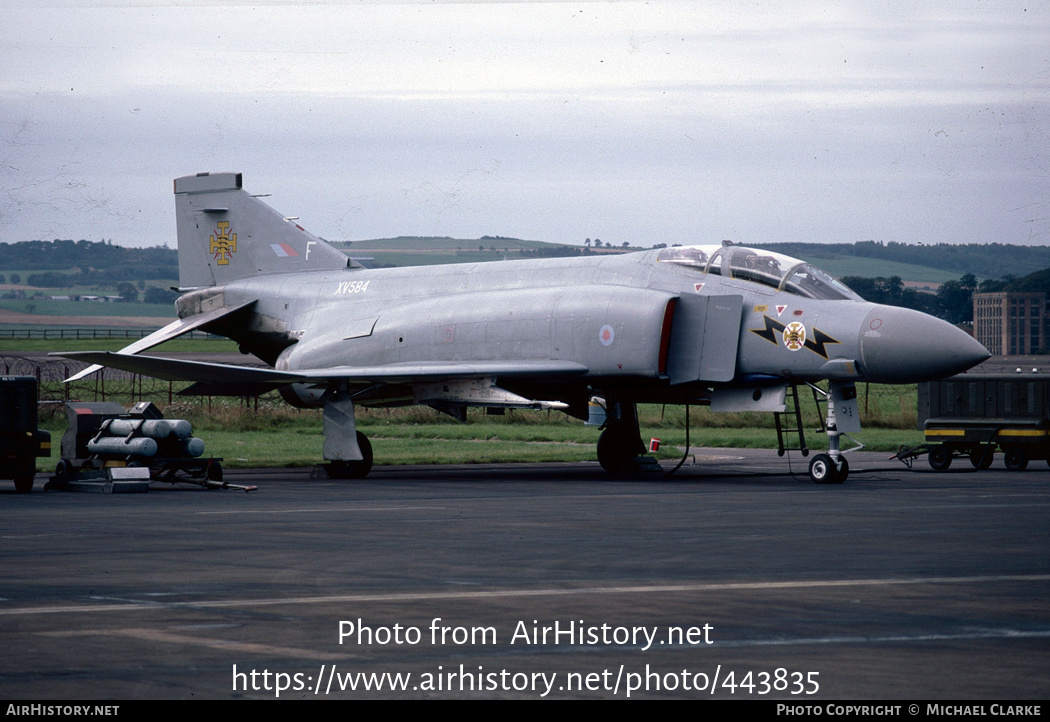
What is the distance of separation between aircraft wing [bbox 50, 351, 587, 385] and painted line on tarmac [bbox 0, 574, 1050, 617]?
11.4 m

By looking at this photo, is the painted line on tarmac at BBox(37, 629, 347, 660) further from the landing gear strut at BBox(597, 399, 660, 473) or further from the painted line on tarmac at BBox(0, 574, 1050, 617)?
the landing gear strut at BBox(597, 399, 660, 473)

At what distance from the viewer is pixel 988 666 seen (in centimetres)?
606

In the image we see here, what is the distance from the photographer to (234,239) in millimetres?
26188

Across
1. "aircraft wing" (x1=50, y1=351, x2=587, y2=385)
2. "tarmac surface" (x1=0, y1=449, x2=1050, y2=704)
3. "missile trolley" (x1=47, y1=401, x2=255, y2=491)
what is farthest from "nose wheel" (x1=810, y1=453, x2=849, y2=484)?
"missile trolley" (x1=47, y1=401, x2=255, y2=491)

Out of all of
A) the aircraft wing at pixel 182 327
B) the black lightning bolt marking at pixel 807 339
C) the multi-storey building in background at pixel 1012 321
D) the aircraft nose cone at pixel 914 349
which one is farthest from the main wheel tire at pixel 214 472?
the multi-storey building in background at pixel 1012 321

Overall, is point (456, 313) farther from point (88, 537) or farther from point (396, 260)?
point (396, 260)

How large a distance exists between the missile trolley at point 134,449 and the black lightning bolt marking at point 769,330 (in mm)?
7576

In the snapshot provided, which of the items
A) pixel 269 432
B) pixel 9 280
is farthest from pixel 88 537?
pixel 9 280

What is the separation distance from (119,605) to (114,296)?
132079 mm

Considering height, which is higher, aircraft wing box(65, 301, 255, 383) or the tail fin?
the tail fin

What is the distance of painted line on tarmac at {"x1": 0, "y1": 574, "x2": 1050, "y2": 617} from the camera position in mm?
7793

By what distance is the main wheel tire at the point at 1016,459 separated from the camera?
2195 cm

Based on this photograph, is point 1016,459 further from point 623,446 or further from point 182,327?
point 182,327

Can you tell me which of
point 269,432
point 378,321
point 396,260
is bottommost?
point 269,432
